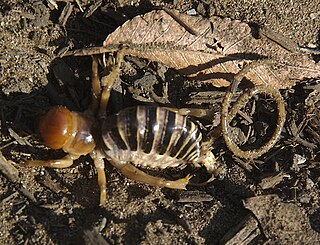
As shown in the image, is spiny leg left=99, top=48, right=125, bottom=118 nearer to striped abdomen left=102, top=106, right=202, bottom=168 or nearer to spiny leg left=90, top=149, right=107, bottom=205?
striped abdomen left=102, top=106, right=202, bottom=168

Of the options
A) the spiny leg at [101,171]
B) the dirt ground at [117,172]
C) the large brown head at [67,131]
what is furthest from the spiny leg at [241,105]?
the large brown head at [67,131]

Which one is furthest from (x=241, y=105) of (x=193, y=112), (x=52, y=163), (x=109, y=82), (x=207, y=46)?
(x=52, y=163)

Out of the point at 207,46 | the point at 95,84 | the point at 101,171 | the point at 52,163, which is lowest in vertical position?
the point at 101,171

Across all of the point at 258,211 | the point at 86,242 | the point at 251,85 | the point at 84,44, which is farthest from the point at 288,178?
the point at 84,44

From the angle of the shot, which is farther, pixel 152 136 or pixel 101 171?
pixel 101 171

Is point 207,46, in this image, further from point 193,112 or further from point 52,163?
point 52,163

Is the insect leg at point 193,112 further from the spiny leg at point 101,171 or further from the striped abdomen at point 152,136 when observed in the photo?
the spiny leg at point 101,171

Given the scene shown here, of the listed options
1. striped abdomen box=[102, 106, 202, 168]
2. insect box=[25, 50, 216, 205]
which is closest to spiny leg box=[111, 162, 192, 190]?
insect box=[25, 50, 216, 205]
